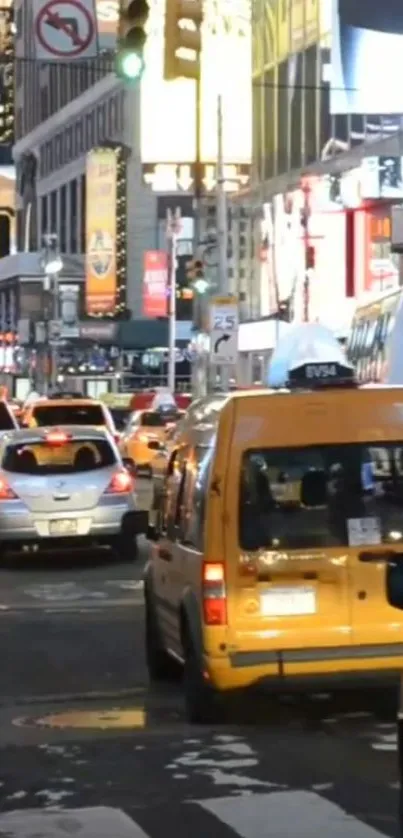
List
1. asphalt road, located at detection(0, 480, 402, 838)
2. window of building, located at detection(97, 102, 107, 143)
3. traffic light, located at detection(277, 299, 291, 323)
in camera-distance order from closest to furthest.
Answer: asphalt road, located at detection(0, 480, 402, 838) < traffic light, located at detection(277, 299, 291, 323) < window of building, located at detection(97, 102, 107, 143)

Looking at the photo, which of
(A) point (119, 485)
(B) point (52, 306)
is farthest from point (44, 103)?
(A) point (119, 485)

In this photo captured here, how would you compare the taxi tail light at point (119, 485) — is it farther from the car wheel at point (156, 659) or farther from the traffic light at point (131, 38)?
the car wheel at point (156, 659)

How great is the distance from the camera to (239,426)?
1087 cm

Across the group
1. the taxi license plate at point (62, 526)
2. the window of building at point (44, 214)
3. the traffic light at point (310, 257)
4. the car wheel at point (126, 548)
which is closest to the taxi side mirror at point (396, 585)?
the taxi license plate at point (62, 526)

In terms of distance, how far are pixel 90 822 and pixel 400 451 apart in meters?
3.30

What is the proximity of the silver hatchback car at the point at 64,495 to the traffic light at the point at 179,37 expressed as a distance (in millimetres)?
5903

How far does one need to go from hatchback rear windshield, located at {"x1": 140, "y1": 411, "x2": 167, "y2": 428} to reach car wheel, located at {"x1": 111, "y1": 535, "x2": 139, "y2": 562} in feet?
65.0

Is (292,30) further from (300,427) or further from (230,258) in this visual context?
(300,427)

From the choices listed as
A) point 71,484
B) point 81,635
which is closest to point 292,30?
point 71,484

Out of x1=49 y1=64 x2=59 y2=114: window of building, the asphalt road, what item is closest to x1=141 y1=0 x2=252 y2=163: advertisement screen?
the asphalt road

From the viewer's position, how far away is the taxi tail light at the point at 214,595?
10.8 meters

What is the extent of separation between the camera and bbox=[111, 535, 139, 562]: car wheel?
2250cm

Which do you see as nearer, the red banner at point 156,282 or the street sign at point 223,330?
the street sign at point 223,330

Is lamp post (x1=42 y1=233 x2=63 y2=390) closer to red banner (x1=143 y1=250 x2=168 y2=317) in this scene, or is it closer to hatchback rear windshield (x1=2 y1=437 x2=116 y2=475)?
red banner (x1=143 y1=250 x2=168 y2=317)
